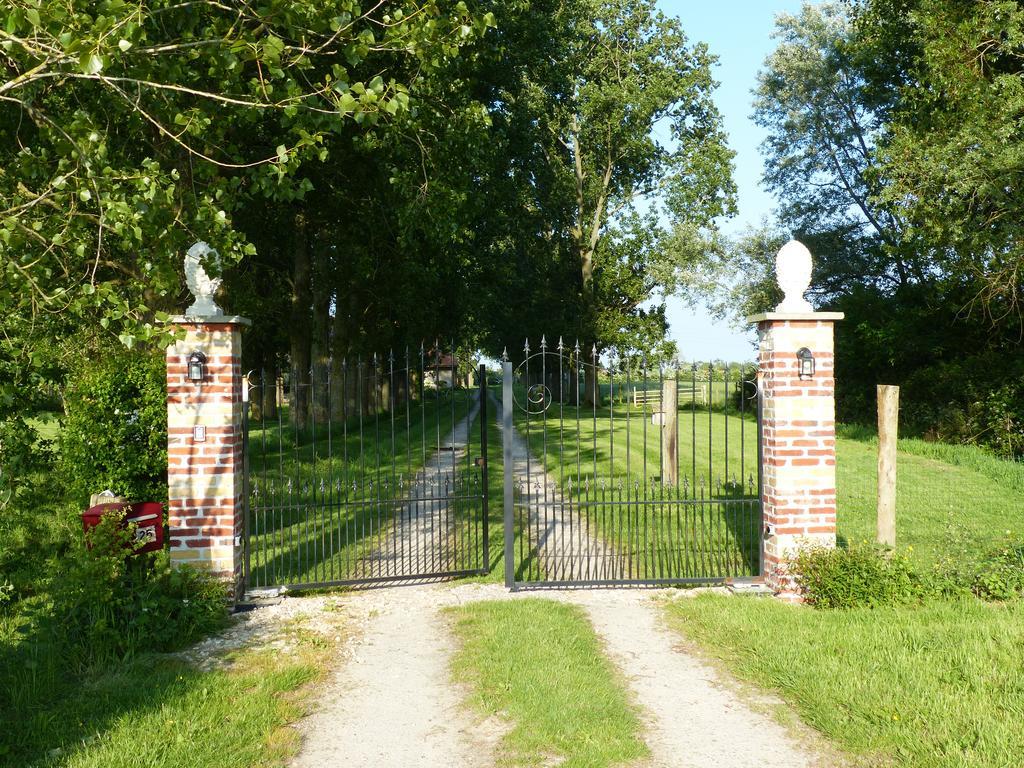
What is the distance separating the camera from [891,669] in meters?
5.66

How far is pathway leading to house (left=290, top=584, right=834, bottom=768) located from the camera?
15.4ft

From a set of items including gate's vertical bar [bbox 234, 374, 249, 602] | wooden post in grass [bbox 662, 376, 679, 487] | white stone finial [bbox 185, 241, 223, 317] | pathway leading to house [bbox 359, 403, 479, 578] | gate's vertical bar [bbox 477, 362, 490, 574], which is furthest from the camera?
wooden post in grass [bbox 662, 376, 679, 487]

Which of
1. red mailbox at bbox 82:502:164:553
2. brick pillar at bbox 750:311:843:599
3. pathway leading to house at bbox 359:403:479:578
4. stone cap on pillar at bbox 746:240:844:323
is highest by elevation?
stone cap on pillar at bbox 746:240:844:323

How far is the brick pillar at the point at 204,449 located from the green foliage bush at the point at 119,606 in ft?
1.03

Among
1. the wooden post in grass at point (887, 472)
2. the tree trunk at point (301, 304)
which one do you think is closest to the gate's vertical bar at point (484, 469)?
the wooden post in grass at point (887, 472)

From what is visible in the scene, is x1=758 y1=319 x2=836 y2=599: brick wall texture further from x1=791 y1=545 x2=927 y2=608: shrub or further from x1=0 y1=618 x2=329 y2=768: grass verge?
x1=0 y1=618 x2=329 y2=768: grass verge

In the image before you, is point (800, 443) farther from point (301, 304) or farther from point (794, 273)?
point (301, 304)

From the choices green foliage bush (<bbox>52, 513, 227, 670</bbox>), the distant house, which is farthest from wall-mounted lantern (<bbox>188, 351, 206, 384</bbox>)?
the distant house

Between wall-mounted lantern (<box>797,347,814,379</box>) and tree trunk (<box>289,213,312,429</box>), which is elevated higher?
tree trunk (<box>289,213,312,429</box>)

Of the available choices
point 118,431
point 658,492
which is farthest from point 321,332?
point 118,431

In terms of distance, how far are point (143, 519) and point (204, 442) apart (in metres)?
1.08

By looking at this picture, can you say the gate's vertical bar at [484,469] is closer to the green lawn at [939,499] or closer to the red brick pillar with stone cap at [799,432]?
the red brick pillar with stone cap at [799,432]

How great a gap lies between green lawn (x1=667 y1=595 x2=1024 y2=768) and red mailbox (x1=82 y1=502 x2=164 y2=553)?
4.93 m

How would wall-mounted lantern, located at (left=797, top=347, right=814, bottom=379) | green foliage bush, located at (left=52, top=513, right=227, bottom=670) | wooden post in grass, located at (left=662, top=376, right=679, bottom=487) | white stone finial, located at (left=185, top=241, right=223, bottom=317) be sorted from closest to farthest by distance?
1. green foliage bush, located at (left=52, top=513, right=227, bottom=670)
2. white stone finial, located at (left=185, top=241, right=223, bottom=317)
3. wall-mounted lantern, located at (left=797, top=347, right=814, bottom=379)
4. wooden post in grass, located at (left=662, top=376, right=679, bottom=487)
